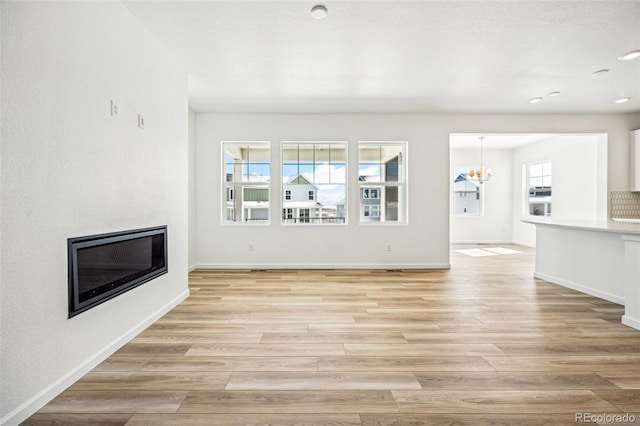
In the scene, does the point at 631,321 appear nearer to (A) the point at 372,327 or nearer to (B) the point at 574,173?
(A) the point at 372,327

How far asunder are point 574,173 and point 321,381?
25.1 ft

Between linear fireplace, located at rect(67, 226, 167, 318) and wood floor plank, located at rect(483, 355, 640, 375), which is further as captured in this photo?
wood floor plank, located at rect(483, 355, 640, 375)

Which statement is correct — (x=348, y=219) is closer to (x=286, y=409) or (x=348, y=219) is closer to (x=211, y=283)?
(x=211, y=283)

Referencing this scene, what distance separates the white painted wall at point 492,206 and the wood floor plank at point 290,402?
7.89 meters

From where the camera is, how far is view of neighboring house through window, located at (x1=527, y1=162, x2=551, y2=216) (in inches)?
303

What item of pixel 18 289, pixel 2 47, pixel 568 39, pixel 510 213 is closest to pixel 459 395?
pixel 18 289

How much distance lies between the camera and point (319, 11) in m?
2.42

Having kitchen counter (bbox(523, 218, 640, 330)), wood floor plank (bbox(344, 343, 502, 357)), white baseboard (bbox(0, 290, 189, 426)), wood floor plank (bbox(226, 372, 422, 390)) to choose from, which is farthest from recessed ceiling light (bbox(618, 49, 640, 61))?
white baseboard (bbox(0, 290, 189, 426))

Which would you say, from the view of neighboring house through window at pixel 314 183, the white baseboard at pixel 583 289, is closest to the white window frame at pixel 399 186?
the view of neighboring house through window at pixel 314 183

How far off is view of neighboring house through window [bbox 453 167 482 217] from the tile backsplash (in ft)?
11.9

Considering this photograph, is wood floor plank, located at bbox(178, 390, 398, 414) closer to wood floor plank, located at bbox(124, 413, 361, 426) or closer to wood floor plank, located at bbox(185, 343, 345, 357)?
wood floor plank, located at bbox(124, 413, 361, 426)

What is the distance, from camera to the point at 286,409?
1633mm

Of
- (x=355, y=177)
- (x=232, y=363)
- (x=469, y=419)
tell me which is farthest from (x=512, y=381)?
(x=355, y=177)

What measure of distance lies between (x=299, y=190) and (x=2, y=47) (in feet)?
13.6
